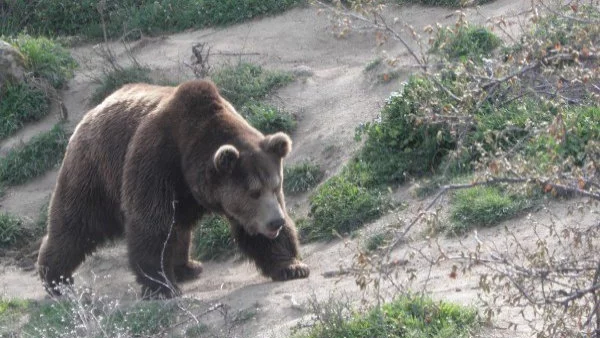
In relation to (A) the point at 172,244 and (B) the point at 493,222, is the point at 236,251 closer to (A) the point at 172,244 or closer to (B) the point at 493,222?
(A) the point at 172,244

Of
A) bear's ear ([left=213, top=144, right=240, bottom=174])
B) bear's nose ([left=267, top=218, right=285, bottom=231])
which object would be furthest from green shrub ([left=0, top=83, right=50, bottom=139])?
bear's nose ([left=267, top=218, right=285, bottom=231])

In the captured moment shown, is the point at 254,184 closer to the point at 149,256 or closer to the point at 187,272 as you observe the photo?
the point at 149,256

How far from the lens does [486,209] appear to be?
8.74 metres

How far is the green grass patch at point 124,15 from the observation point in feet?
48.3

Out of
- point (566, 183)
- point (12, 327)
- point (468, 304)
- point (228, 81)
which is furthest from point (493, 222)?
point (228, 81)

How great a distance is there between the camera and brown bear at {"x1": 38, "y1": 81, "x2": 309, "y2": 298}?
341 inches

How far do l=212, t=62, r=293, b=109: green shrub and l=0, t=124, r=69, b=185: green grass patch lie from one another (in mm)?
1959

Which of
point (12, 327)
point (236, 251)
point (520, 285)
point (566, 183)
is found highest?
point (566, 183)

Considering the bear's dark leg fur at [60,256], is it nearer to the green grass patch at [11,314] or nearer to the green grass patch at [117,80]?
the green grass patch at [11,314]

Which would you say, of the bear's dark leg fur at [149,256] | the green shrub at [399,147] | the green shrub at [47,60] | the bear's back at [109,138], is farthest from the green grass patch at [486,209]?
the green shrub at [47,60]

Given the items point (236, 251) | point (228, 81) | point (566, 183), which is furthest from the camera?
point (228, 81)

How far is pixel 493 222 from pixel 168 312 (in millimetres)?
2684

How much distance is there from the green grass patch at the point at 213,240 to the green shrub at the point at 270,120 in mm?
1404

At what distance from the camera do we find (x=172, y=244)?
29.5 ft
